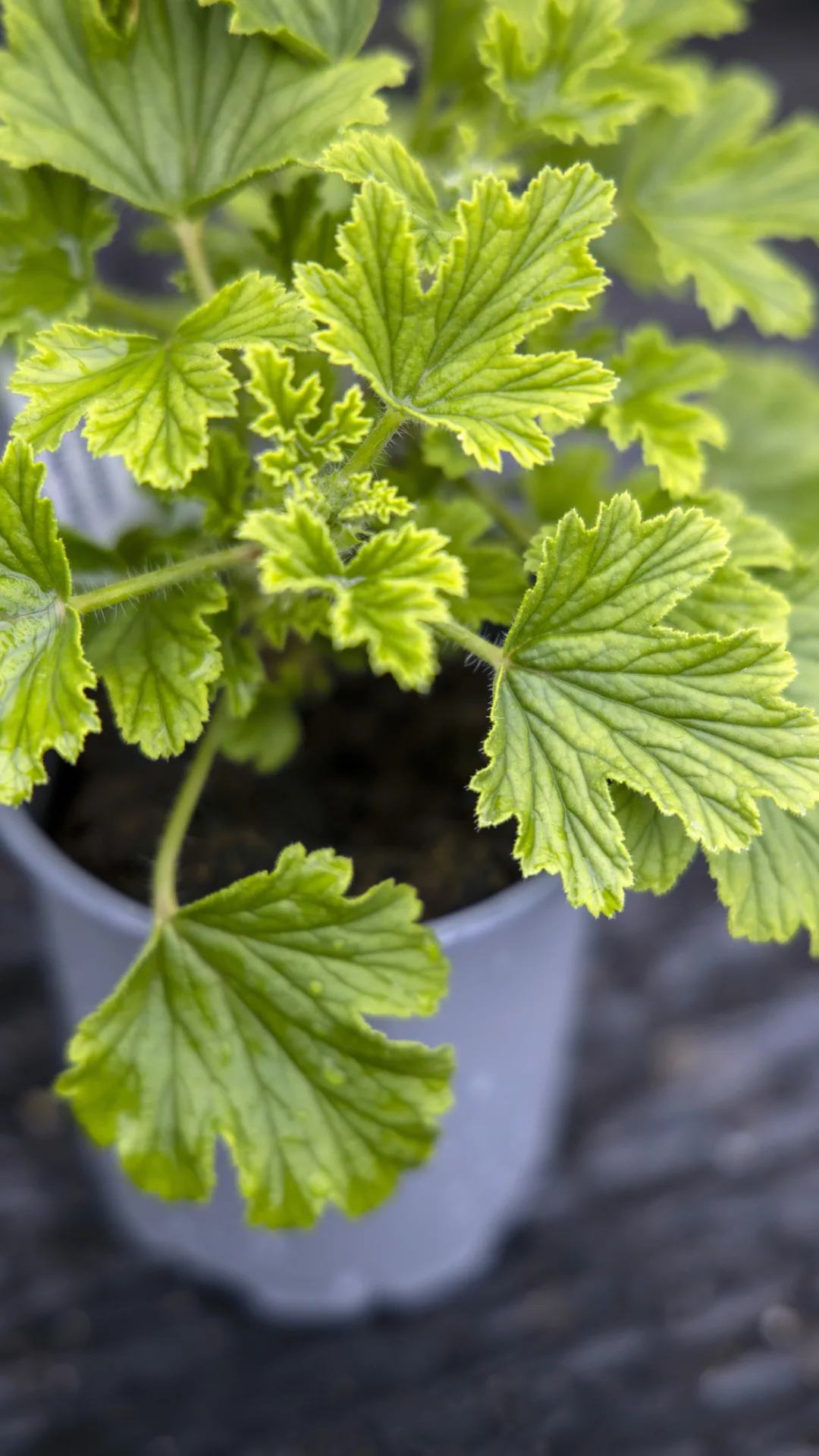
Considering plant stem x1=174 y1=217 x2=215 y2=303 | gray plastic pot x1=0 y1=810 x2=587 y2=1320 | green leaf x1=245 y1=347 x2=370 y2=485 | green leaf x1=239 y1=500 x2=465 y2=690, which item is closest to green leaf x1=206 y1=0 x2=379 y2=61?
plant stem x1=174 y1=217 x2=215 y2=303

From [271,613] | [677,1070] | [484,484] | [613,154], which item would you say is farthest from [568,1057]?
[613,154]

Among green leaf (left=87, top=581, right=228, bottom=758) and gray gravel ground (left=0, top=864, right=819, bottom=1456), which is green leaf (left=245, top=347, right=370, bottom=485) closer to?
green leaf (left=87, top=581, right=228, bottom=758)

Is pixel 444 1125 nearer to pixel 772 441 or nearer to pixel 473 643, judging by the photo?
pixel 473 643

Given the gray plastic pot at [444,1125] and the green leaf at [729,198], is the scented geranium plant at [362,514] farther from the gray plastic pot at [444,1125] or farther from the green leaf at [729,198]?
the gray plastic pot at [444,1125]

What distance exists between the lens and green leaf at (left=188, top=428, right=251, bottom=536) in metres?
0.84

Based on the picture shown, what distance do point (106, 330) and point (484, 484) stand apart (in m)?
0.40

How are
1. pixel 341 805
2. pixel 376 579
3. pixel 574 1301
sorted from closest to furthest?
pixel 376 579 < pixel 341 805 < pixel 574 1301

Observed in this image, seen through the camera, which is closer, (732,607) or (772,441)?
(732,607)

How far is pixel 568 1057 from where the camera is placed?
1484 millimetres

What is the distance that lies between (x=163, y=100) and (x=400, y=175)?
200 mm

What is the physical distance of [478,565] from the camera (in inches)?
34.5

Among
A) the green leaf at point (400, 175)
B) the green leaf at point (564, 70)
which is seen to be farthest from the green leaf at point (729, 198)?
the green leaf at point (400, 175)

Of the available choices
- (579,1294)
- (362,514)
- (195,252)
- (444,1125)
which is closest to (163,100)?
(195,252)

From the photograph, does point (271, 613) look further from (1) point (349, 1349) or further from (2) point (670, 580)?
(1) point (349, 1349)
